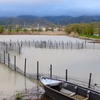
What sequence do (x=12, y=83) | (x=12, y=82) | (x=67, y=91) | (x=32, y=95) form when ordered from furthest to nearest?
1. (x=12, y=82)
2. (x=12, y=83)
3. (x=32, y=95)
4. (x=67, y=91)

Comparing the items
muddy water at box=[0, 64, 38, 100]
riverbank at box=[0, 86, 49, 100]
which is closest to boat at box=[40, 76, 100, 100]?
riverbank at box=[0, 86, 49, 100]

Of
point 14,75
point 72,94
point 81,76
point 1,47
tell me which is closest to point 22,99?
point 72,94

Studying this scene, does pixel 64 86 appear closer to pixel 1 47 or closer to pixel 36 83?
pixel 36 83

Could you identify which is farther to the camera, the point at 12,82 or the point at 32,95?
the point at 12,82

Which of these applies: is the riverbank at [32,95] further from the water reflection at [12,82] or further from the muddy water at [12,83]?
the water reflection at [12,82]

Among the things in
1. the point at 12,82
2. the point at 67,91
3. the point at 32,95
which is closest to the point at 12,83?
the point at 12,82

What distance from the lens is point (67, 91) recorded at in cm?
1175

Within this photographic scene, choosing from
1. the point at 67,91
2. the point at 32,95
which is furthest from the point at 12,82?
the point at 67,91

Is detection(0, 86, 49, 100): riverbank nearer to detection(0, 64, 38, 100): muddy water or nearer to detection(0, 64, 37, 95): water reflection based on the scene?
detection(0, 64, 38, 100): muddy water

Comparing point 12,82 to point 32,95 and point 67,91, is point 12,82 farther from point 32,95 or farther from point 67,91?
point 67,91

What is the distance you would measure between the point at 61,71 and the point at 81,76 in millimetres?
2177

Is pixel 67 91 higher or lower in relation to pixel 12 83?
higher

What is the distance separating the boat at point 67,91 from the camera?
33.7 ft

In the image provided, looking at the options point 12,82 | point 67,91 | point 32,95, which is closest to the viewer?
point 67,91
